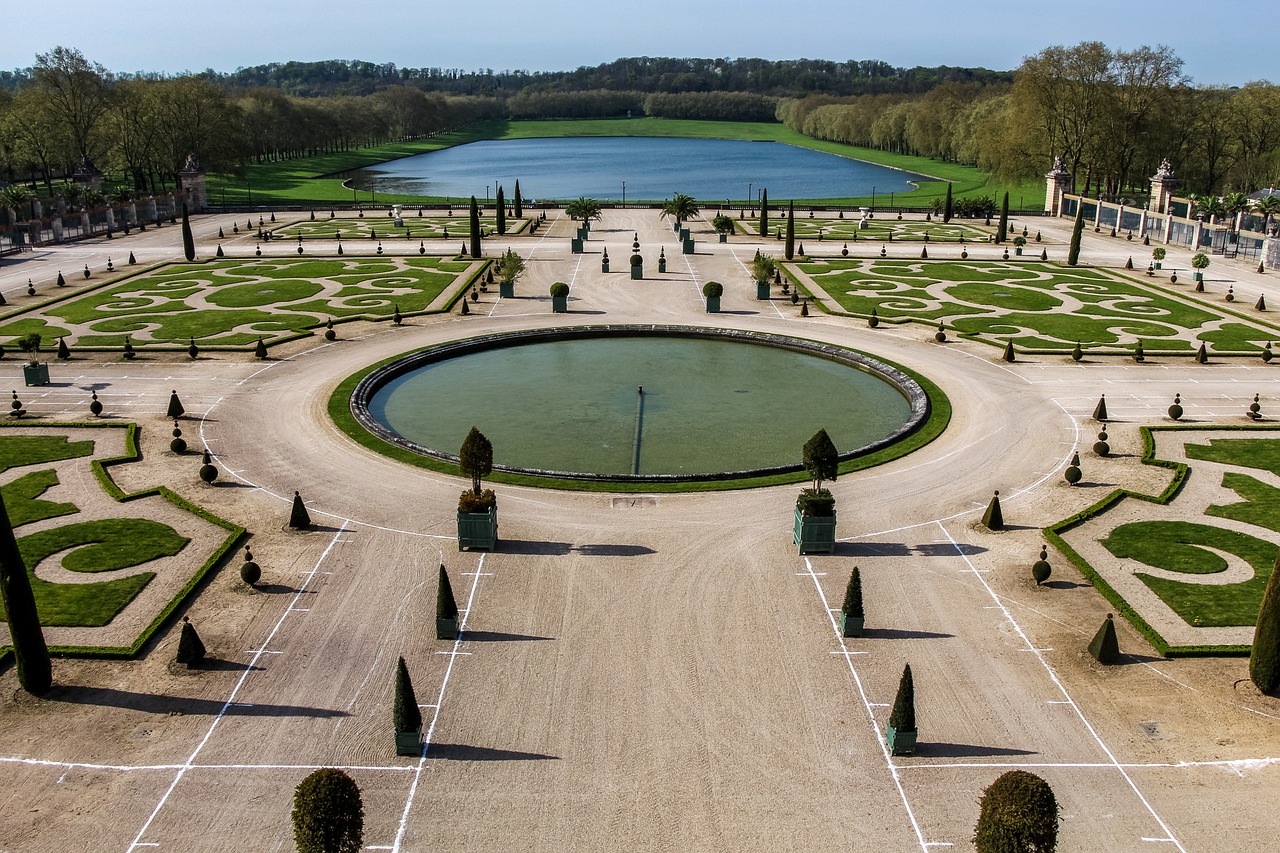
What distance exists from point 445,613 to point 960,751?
13.0 m

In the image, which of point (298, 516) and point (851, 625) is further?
point (298, 516)

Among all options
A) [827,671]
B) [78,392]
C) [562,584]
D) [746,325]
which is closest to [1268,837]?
[827,671]

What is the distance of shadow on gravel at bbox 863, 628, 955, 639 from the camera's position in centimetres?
2572

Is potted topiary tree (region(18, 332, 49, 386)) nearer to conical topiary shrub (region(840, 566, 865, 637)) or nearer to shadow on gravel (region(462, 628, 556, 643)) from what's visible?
shadow on gravel (region(462, 628, 556, 643))

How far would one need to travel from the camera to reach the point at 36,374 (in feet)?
154

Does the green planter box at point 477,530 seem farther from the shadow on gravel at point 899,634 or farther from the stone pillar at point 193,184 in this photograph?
the stone pillar at point 193,184

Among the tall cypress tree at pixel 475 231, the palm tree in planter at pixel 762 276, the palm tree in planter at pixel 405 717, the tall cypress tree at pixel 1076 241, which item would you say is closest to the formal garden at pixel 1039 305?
the tall cypress tree at pixel 1076 241

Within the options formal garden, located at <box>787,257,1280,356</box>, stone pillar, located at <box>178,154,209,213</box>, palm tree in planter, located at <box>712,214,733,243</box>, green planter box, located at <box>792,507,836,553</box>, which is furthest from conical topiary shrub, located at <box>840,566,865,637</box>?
stone pillar, located at <box>178,154,209,213</box>

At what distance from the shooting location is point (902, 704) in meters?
20.8

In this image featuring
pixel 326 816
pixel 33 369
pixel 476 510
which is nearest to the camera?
pixel 326 816

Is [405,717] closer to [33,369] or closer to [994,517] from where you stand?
[994,517]

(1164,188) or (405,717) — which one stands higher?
(1164,188)

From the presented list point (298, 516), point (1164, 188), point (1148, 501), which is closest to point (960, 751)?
point (1148, 501)

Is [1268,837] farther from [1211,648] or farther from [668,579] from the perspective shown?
[668,579]
